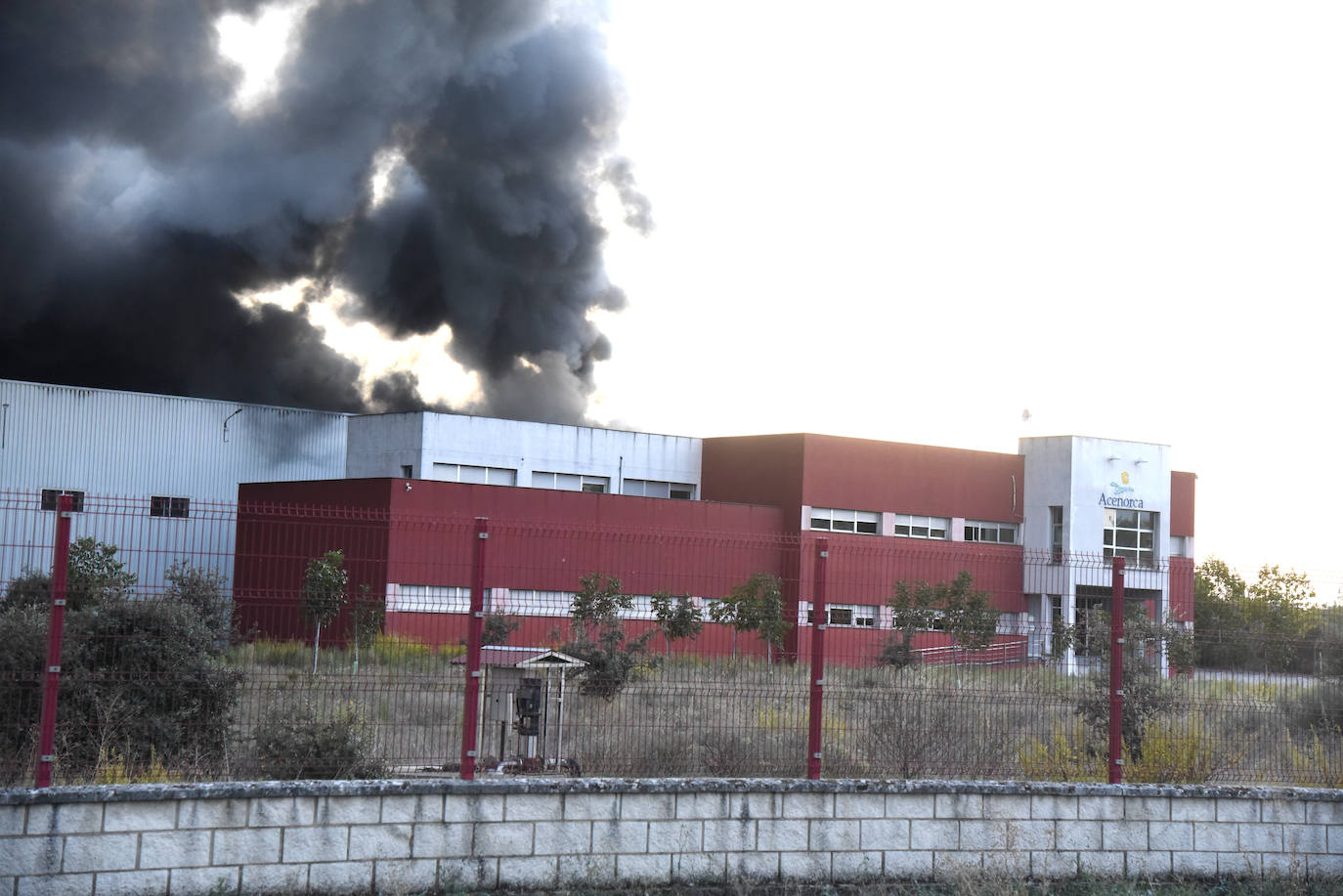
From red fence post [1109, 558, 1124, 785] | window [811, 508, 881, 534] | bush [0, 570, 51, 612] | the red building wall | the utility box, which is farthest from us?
the red building wall

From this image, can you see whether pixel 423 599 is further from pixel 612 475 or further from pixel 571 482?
pixel 612 475

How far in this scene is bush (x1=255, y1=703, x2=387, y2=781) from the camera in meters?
10.1

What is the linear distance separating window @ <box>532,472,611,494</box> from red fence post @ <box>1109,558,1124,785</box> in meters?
38.0

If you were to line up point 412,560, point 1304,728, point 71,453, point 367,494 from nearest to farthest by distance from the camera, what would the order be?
point 412,560
point 1304,728
point 367,494
point 71,453

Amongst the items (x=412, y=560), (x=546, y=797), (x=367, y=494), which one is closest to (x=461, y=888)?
(x=546, y=797)

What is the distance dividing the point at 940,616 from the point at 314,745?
5.56 metres

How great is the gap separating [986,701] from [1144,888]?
6.20 feet

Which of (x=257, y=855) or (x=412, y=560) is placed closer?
(x=257, y=855)

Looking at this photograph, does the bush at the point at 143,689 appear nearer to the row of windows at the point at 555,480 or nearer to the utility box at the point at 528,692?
the utility box at the point at 528,692

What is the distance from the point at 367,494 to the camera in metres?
38.2

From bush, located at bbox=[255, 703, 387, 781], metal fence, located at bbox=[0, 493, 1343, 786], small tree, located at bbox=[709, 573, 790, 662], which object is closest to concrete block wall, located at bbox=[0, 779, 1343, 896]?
metal fence, located at bbox=[0, 493, 1343, 786]

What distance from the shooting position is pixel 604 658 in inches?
429

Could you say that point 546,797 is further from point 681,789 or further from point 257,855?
point 257,855

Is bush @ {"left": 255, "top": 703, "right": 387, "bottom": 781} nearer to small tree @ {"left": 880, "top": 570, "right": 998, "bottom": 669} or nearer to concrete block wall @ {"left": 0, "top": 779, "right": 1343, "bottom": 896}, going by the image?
concrete block wall @ {"left": 0, "top": 779, "right": 1343, "bottom": 896}
